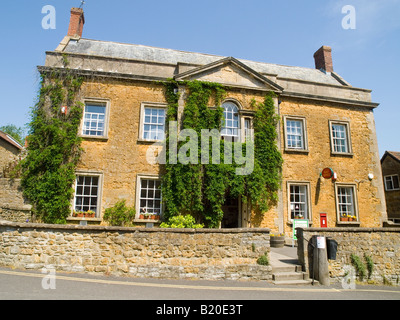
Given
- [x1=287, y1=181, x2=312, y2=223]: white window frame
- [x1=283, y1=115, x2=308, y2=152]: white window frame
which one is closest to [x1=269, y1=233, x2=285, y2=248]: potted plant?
[x1=287, y1=181, x2=312, y2=223]: white window frame

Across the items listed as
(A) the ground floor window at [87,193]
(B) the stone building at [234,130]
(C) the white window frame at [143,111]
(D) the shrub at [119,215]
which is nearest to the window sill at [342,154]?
(B) the stone building at [234,130]

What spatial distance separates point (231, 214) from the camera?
1337 centimetres

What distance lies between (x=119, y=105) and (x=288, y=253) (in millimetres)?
10043

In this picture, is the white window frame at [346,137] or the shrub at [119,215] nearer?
the shrub at [119,215]

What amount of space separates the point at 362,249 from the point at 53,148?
12.9 m

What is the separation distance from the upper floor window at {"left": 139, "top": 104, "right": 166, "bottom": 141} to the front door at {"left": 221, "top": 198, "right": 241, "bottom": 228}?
15.9ft

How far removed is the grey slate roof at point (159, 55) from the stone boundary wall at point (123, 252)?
924 cm

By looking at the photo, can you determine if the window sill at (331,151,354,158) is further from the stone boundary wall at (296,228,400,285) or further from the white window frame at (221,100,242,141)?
the white window frame at (221,100,242,141)

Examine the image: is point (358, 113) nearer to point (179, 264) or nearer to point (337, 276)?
point (337, 276)

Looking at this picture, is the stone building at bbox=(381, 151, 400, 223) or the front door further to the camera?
the stone building at bbox=(381, 151, 400, 223)

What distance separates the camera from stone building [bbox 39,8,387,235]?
11.9 metres

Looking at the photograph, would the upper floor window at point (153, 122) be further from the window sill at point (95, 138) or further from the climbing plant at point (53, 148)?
the climbing plant at point (53, 148)

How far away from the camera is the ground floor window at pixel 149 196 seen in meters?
11.8
